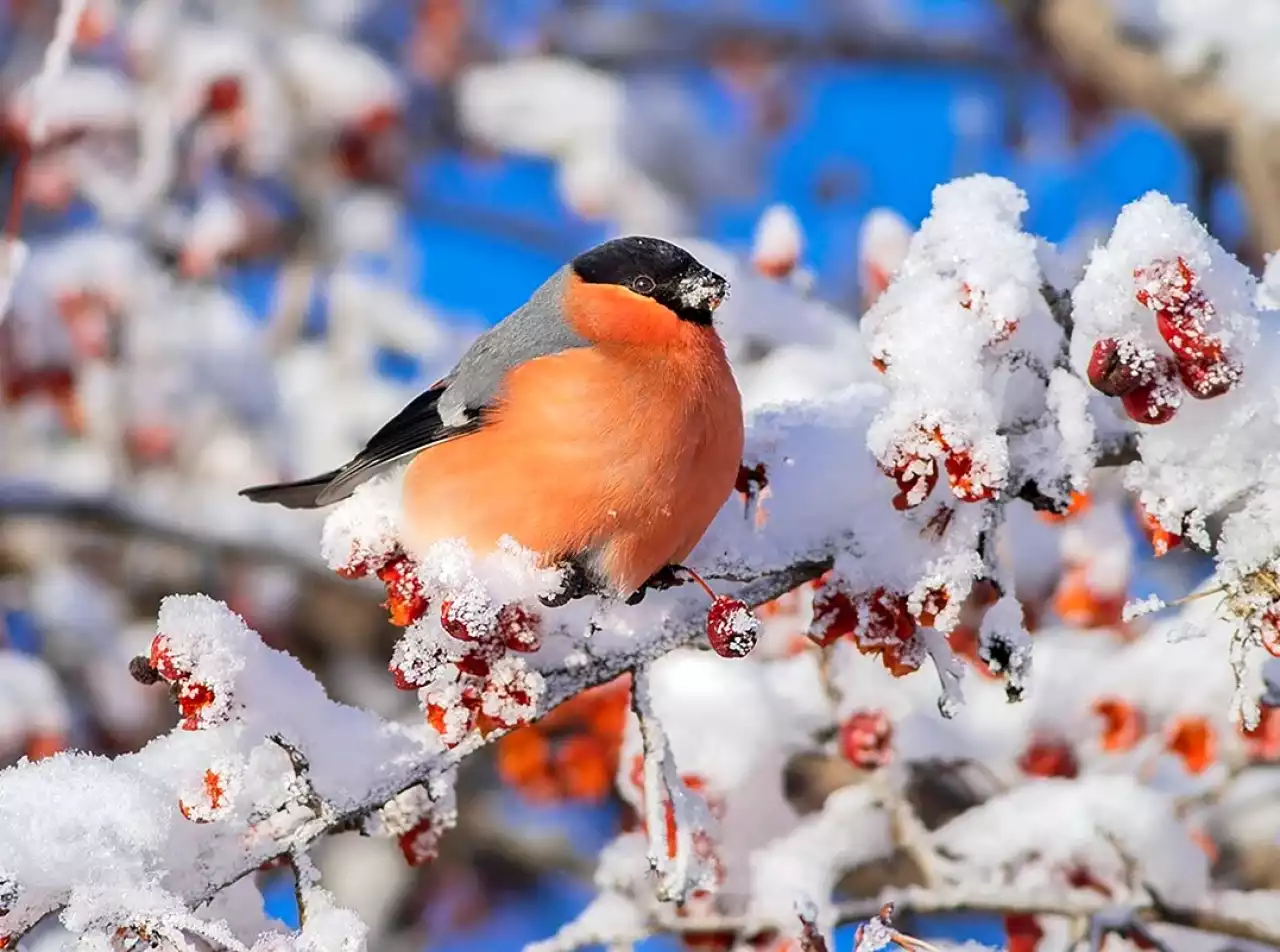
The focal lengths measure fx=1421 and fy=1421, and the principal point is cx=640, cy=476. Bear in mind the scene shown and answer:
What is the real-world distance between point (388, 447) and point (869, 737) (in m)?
0.89

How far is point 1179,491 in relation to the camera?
65.6 inches

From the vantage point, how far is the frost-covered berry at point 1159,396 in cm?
157

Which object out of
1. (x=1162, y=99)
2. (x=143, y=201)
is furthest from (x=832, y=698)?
(x=143, y=201)

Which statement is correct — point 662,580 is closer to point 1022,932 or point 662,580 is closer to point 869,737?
point 869,737

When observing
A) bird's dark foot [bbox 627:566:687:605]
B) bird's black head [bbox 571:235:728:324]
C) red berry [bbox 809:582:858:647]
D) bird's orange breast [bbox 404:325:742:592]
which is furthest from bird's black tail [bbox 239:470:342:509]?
red berry [bbox 809:582:858:647]

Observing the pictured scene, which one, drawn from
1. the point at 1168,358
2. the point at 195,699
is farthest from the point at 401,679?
the point at 1168,358

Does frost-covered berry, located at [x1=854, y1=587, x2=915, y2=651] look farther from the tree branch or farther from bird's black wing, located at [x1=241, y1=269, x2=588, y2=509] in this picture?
the tree branch

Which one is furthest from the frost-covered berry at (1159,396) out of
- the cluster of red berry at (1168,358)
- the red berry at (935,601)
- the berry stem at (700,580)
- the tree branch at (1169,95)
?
the tree branch at (1169,95)

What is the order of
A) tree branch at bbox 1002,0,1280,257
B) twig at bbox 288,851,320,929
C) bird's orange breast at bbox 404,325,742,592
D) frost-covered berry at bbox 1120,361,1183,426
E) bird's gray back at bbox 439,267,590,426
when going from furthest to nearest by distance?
tree branch at bbox 1002,0,1280,257, bird's gray back at bbox 439,267,590,426, bird's orange breast at bbox 404,325,742,592, frost-covered berry at bbox 1120,361,1183,426, twig at bbox 288,851,320,929

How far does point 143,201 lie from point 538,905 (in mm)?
2988

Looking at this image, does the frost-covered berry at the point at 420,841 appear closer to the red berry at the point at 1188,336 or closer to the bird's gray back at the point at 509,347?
the bird's gray back at the point at 509,347

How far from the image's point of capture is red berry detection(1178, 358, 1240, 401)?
155 cm

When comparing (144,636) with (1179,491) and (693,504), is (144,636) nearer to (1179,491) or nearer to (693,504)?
(693,504)

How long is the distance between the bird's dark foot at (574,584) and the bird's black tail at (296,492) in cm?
63
